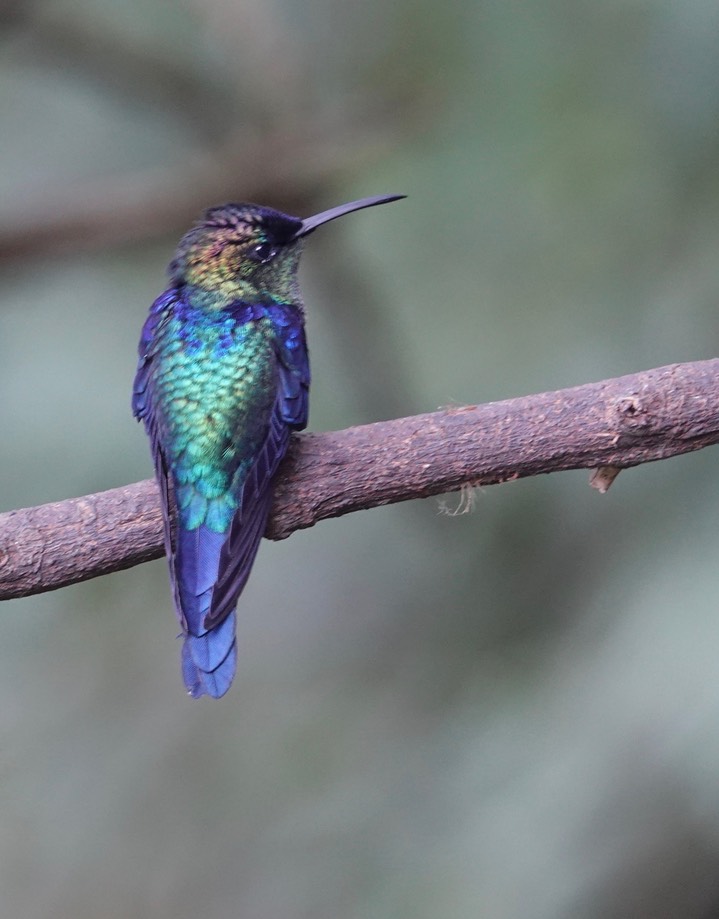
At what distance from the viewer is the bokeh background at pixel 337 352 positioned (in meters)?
3.06

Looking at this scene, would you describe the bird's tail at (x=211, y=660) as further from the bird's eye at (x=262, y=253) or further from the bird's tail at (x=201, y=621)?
the bird's eye at (x=262, y=253)

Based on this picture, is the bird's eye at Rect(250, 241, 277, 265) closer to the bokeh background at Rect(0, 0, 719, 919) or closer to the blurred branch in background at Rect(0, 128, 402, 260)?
the bokeh background at Rect(0, 0, 719, 919)

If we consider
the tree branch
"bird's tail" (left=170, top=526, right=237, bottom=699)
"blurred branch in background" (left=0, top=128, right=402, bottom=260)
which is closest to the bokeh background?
"blurred branch in background" (left=0, top=128, right=402, bottom=260)

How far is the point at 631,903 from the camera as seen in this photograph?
2309 mm

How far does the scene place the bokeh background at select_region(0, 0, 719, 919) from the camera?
10.0ft

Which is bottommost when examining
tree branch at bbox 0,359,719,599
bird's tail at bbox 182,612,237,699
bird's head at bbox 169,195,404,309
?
bird's tail at bbox 182,612,237,699

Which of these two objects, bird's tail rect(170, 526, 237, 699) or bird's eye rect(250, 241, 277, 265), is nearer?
bird's tail rect(170, 526, 237, 699)

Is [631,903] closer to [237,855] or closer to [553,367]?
[237,855]

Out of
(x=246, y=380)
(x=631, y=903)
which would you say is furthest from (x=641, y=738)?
(x=246, y=380)

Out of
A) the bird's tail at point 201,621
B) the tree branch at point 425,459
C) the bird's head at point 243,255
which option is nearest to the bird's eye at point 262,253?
the bird's head at point 243,255

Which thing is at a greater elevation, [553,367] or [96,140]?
[96,140]

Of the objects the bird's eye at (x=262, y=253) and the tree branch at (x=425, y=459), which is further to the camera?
the bird's eye at (x=262, y=253)

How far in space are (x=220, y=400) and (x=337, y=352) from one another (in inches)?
66.8

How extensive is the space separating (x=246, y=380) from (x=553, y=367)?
62.6 inches
